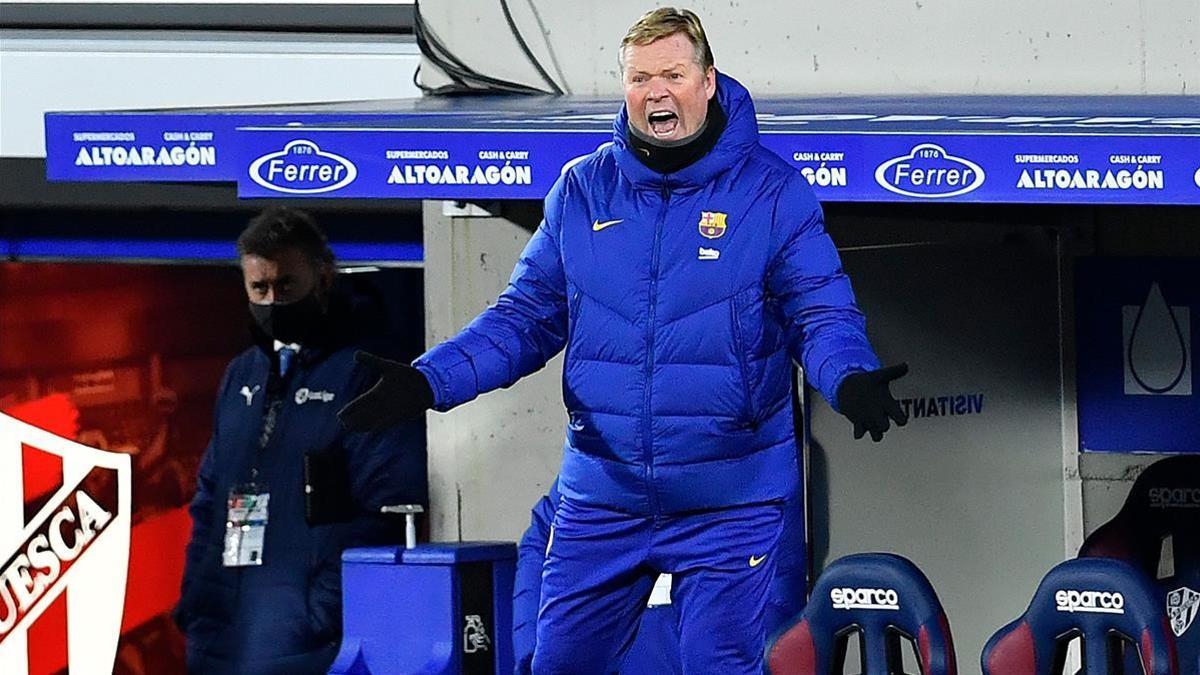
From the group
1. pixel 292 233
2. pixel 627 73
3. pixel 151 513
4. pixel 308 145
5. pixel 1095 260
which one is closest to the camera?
pixel 627 73

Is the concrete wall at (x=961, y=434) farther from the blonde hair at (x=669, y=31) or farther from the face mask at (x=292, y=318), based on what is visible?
the blonde hair at (x=669, y=31)

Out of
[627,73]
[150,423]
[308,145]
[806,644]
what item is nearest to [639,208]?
[627,73]

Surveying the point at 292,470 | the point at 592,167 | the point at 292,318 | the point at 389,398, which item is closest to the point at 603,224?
the point at 592,167

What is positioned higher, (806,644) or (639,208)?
(639,208)

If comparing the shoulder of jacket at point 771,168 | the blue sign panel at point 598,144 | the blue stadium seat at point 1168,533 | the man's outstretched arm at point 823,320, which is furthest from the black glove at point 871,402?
the blue stadium seat at point 1168,533

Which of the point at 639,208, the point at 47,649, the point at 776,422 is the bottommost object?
the point at 47,649

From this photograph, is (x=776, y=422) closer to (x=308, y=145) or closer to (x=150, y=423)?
(x=308, y=145)

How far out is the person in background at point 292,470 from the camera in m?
7.58

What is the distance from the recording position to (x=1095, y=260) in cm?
822

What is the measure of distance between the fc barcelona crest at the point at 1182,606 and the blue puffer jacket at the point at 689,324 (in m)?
1.98

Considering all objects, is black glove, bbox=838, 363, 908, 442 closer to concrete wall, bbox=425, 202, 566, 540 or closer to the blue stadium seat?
the blue stadium seat

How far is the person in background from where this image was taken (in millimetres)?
7578

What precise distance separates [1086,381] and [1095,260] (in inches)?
14.9

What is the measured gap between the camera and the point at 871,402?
5309 millimetres
